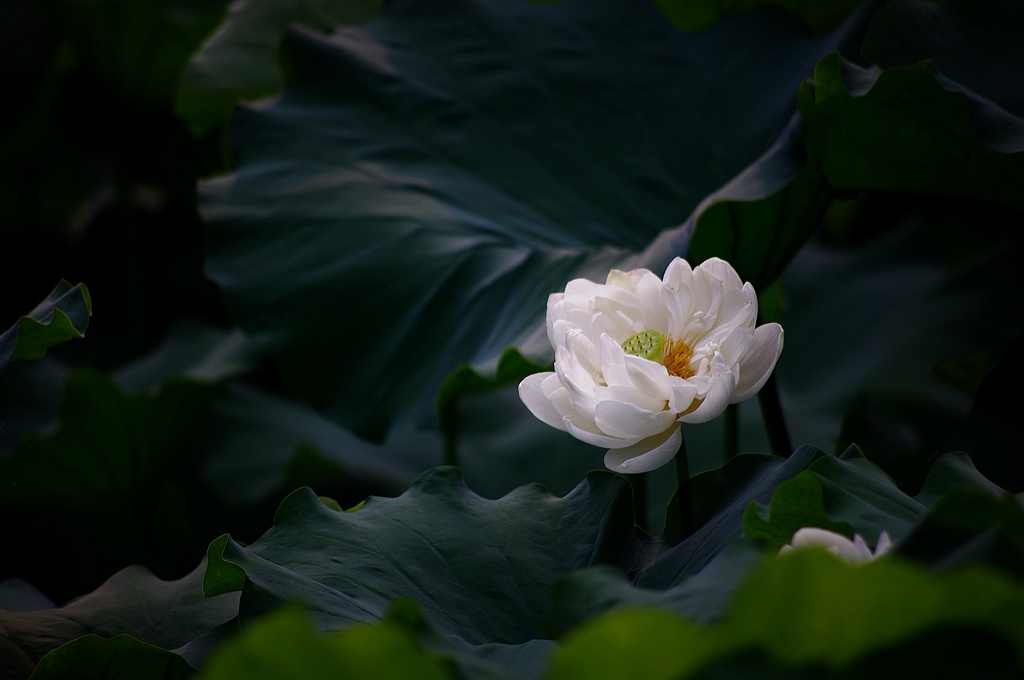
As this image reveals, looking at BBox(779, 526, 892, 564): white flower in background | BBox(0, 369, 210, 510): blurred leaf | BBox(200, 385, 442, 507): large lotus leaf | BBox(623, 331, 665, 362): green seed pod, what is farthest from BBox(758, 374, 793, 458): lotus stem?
BBox(0, 369, 210, 510): blurred leaf

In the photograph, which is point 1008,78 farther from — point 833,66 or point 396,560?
point 396,560

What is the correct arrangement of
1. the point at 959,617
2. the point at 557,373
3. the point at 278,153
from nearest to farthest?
the point at 959,617, the point at 557,373, the point at 278,153

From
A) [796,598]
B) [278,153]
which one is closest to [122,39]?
[278,153]

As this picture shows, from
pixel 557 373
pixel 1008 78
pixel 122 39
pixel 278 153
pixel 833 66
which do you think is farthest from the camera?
pixel 122 39

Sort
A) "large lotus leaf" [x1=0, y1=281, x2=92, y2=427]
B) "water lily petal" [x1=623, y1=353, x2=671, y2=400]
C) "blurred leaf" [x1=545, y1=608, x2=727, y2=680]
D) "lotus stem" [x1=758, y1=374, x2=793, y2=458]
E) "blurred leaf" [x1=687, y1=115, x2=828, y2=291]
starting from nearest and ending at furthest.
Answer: "blurred leaf" [x1=545, y1=608, x2=727, y2=680] < "water lily petal" [x1=623, y1=353, x2=671, y2=400] < "large lotus leaf" [x1=0, y1=281, x2=92, y2=427] < "blurred leaf" [x1=687, y1=115, x2=828, y2=291] < "lotus stem" [x1=758, y1=374, x2=793, y2=458]

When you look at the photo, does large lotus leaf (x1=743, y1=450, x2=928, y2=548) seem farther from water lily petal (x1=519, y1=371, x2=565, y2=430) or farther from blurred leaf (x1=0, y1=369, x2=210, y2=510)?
blurred leaf (x1=0, y1=369, x2=210, y2=510)

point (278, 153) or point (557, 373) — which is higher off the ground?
point (557, 373)

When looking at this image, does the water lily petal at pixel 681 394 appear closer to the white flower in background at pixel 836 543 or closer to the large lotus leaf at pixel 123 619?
the white flower in background at pixel 836 543

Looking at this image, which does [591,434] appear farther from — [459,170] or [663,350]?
[459,170]
